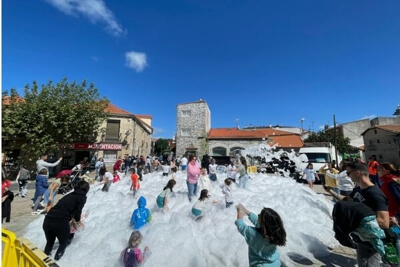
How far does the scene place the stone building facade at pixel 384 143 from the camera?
27.7 metres

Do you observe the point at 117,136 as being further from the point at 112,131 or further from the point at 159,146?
the point at 159,146

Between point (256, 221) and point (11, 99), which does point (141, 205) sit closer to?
point (256, 221)

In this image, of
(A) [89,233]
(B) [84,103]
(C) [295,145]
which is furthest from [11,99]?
(C) [295,145]

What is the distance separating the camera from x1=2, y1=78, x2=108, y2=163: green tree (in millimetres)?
16391

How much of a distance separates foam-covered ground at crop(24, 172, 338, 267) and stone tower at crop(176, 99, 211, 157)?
2308 cm

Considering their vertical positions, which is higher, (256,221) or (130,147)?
(130,147)

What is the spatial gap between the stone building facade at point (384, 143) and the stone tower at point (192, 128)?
930 inches

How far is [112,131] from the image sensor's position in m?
22.3

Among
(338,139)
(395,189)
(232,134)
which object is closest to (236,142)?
(232,134)

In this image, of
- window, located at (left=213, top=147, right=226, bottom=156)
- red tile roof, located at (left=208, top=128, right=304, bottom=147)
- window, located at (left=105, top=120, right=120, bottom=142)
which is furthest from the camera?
window, located at (left=213, top=147, right=226, bottom=156)

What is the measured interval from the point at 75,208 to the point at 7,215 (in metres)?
3.95

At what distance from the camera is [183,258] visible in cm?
423

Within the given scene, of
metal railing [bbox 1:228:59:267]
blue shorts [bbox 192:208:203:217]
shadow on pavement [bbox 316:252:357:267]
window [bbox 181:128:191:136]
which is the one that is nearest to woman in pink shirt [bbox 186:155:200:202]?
blue shorts [bbox 192:208:203:217]

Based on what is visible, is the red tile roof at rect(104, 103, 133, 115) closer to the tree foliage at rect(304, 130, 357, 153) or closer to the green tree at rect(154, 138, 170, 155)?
the green tree at rect(154, 138, 170, 155)
